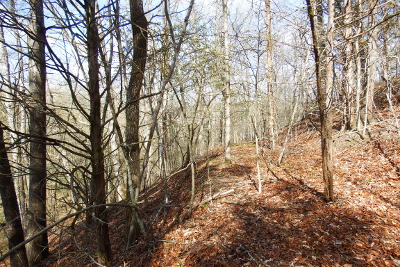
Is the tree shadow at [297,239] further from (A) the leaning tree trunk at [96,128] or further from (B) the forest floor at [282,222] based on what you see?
(A) the leaning tree trunk at [96,128]

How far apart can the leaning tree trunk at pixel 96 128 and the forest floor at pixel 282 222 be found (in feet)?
0.77

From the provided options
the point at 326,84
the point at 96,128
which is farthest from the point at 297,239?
the point at 96,128

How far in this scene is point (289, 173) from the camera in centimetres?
714

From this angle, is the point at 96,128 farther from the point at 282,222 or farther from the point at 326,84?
the point at 326,84

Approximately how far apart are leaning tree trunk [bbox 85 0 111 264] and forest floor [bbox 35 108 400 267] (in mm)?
235

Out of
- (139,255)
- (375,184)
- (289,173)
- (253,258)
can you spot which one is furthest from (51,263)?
(375,184)

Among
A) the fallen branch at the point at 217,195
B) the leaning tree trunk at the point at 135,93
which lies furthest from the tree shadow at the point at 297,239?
the leaning tree trunk at the point at 135,93

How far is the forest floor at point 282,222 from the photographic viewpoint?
3.37 metres

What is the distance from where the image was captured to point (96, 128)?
244 cm

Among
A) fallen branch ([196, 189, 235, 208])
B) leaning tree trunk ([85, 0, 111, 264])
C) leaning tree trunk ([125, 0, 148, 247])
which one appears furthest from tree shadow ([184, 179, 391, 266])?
leaning tree trunk ([85, 0, 111, 264])

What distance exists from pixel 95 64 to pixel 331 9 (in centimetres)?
441

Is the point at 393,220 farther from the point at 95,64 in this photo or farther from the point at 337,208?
the point at 95,64

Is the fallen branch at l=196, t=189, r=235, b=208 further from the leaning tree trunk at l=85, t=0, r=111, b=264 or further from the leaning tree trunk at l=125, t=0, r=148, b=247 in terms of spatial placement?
the leaning tree trunk at l=85, t=0, r=111, b=264

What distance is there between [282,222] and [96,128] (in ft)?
12.6
